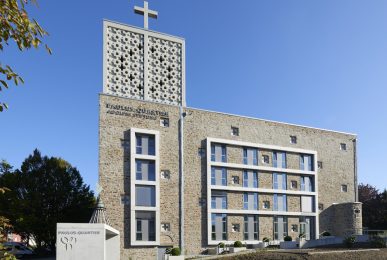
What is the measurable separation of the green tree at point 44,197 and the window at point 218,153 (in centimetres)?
1917

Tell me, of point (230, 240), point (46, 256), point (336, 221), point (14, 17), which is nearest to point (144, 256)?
point (230, 240)

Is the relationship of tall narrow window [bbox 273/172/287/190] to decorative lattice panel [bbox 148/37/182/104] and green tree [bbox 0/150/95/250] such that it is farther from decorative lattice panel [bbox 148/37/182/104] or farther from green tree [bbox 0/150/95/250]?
green tree [bbox 0/150/95/250]

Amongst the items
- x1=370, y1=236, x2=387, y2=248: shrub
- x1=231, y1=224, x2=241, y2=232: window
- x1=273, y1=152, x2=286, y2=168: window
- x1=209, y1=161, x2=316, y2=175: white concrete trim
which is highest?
x1=273, y1=152, x2=286, y2=168: window

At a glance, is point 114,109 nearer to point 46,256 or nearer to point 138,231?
point 138,231

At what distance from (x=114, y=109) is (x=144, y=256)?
45.8 feet

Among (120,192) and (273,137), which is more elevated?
(273,137)

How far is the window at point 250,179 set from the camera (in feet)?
150

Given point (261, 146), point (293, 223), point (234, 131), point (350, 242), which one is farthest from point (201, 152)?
point (350, 242)

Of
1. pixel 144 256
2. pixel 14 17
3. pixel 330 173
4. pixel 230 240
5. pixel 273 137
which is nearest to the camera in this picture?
pixel 14 17

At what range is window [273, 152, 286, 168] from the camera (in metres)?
48.1

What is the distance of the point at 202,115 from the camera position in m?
43.8

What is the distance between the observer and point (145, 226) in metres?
38.7

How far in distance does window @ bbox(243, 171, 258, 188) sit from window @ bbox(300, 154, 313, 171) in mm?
7078

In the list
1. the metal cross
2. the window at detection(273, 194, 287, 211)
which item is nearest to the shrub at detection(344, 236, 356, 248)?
the window at detection(273, 194, 287, 211)
